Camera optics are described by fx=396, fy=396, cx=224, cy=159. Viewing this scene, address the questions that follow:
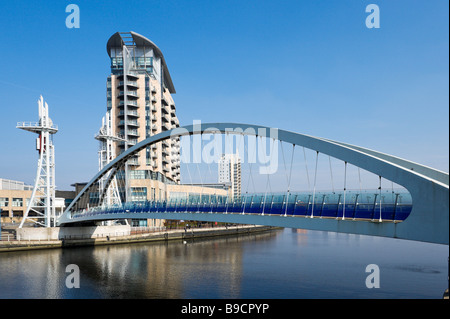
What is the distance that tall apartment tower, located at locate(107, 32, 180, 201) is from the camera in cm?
5803

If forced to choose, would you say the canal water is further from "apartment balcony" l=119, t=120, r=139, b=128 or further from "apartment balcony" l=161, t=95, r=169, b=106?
"apartment balcony" l=161, t=95, r=169, b=106

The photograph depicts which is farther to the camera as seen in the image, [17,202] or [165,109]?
[165,109]

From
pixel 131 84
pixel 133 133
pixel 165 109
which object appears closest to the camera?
pixel 133 133

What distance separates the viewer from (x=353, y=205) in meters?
16.2

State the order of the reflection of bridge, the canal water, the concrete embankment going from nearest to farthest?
the reflection of bridge
the canal water
the concrete embankment

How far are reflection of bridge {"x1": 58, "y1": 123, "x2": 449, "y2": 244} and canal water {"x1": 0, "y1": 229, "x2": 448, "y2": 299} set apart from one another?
4780mm

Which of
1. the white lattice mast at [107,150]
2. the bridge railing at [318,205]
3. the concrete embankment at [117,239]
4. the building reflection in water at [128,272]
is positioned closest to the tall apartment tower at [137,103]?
the white lattice mast at [107,150]

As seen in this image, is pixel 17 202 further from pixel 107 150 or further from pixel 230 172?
pixel 230 172

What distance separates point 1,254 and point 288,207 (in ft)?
102

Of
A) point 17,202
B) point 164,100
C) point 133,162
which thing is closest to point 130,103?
point 133,162

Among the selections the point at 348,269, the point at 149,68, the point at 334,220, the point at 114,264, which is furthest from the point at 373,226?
Result: the point at 149,68

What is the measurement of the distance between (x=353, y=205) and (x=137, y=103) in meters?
49.2

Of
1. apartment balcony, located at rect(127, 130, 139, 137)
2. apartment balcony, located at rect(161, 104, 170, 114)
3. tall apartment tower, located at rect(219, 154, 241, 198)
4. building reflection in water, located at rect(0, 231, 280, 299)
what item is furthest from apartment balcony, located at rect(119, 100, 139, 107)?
tall apartment tower, located at rect(219, 154, 241, 198)
